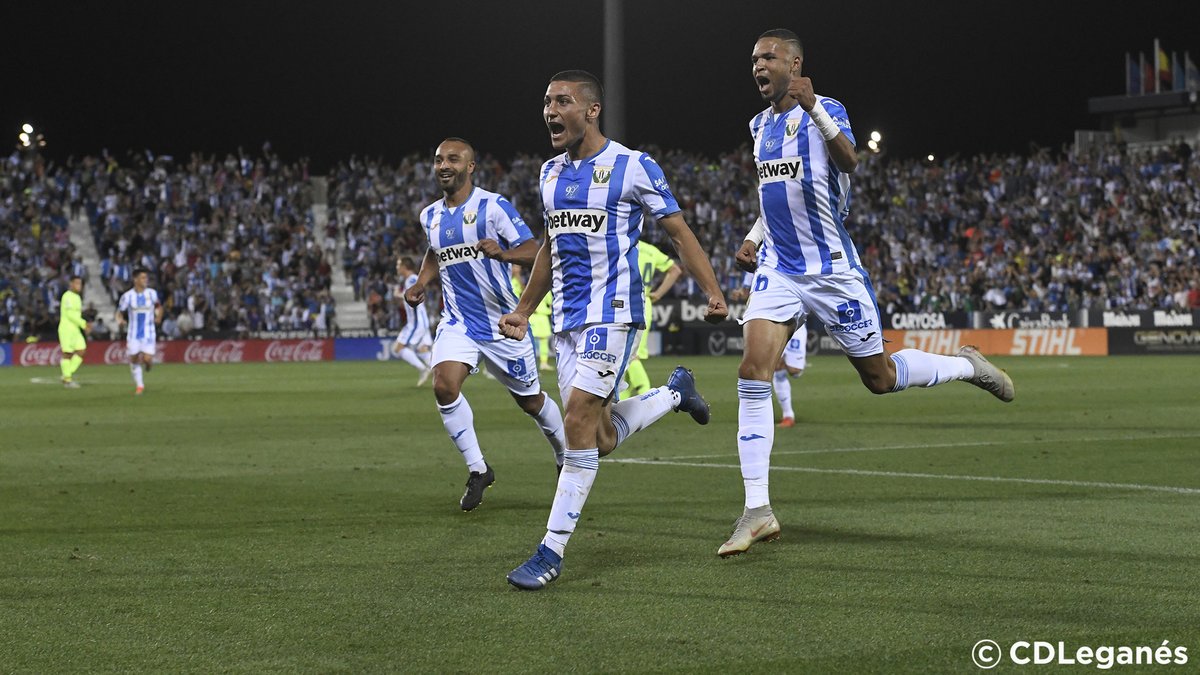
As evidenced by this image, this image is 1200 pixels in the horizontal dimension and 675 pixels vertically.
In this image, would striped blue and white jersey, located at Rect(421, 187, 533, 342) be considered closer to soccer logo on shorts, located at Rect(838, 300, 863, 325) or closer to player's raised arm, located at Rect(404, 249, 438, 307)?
player's raised arm, located at Rect(404, 249, 438, 307)

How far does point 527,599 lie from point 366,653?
110cm

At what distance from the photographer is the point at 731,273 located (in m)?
46.4

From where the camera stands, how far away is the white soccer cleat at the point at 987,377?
8.73 m

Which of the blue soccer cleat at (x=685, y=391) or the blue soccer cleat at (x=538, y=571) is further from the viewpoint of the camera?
the blue soccer cleat at (x=685, y=391)

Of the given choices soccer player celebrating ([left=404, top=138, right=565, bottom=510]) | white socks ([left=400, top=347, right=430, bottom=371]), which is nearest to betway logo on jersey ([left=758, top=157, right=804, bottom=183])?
soccer player celebrating ([left=404, top=138, right=565, bottom=510])

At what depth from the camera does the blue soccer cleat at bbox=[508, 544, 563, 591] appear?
6023 mm

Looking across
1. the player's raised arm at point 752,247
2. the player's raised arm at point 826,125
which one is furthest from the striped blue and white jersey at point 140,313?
the player's raised arm at point 826,125

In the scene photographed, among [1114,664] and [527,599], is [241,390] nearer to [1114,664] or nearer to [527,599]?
[527,599]

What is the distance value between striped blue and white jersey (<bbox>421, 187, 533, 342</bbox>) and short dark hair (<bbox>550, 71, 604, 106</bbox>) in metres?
2.90

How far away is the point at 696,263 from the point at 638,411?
122 cm

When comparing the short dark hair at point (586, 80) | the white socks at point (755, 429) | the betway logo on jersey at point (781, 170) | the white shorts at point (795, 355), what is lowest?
the white shorts at point (795, 355)

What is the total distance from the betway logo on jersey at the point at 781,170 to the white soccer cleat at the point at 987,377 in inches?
71.2
